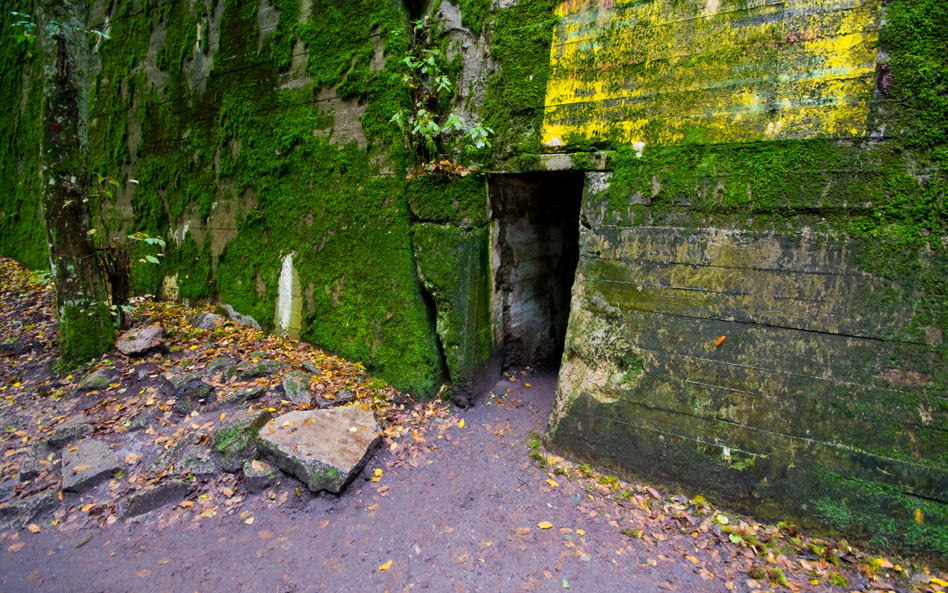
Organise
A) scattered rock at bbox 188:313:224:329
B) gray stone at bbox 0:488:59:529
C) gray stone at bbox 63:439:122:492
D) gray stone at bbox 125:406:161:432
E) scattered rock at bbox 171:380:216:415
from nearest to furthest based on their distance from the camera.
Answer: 1. gray stone at bbox 0:488:59:529
2. gray stone at bbox 63:439:122:492
3. gray stone at bbox 125:406:161:432
4. scattered rock at bbox 171:380:216:415
5. scattered rock at bbox 188:313:224:329

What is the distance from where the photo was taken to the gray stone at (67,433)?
3924 mm

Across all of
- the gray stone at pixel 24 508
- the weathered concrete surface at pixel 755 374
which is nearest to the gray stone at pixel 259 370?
the gray stone at pixel 24 508

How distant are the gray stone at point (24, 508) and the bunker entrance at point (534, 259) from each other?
3.98 metres

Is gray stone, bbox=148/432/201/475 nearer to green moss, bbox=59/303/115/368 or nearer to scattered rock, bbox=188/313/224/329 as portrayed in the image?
green moss, bbox=59/303/115/368

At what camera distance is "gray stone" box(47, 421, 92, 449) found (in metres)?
3.92

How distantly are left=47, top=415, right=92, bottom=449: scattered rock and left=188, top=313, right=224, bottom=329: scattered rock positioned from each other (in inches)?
77.1

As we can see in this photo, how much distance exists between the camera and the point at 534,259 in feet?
16.9

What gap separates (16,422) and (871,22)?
294 inches

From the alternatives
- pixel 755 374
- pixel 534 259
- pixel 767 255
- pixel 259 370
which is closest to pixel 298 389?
pixel 259 370

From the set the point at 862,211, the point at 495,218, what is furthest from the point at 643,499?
the point at 495,218

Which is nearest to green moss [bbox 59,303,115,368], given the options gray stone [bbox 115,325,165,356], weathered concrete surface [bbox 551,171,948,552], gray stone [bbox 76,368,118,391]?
gray stone [bbox 115,325,165,356]

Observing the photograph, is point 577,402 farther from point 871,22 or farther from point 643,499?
point 871,22

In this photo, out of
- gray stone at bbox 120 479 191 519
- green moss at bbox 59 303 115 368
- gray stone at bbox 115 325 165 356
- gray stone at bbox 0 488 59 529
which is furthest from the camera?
gray stone at bbox 115 325 165 356

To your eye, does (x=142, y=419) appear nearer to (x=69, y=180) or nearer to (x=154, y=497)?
(x=154, y=497)
